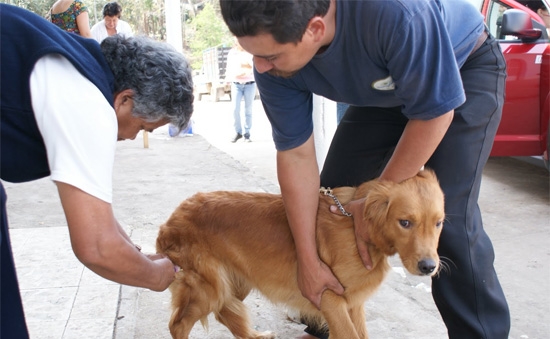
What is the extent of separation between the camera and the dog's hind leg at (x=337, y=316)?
258cm

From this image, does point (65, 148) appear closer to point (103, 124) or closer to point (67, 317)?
point (103, 124)

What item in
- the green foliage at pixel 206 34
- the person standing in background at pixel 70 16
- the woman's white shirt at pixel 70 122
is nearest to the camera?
the woman's white shirt at pixel 70 122

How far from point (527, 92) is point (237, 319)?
404 centimetres

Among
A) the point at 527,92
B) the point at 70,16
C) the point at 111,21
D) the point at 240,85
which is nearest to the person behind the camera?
the point at 527,92

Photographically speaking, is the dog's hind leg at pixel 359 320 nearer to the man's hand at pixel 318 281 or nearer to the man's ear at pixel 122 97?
the man's hand at pixel 318 281

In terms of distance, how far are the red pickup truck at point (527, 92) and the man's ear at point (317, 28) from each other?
411 cm

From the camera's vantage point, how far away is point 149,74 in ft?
6.31

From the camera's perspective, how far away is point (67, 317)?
316 cm

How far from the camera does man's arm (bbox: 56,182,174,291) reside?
1.69 meters

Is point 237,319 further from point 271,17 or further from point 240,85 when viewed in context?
point 240,85

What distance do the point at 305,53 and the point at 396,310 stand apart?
2039 millimetres

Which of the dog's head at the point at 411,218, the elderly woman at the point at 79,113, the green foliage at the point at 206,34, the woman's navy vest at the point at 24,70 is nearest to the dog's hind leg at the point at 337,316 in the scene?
the dog's head at the point at 411,218

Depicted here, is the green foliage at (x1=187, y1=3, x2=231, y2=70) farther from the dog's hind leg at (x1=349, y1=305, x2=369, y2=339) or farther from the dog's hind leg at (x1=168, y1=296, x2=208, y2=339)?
the dog's hind leg at (x1=349, y1=305, x2=369, y2=339)

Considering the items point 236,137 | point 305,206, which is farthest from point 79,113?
point 236,137
